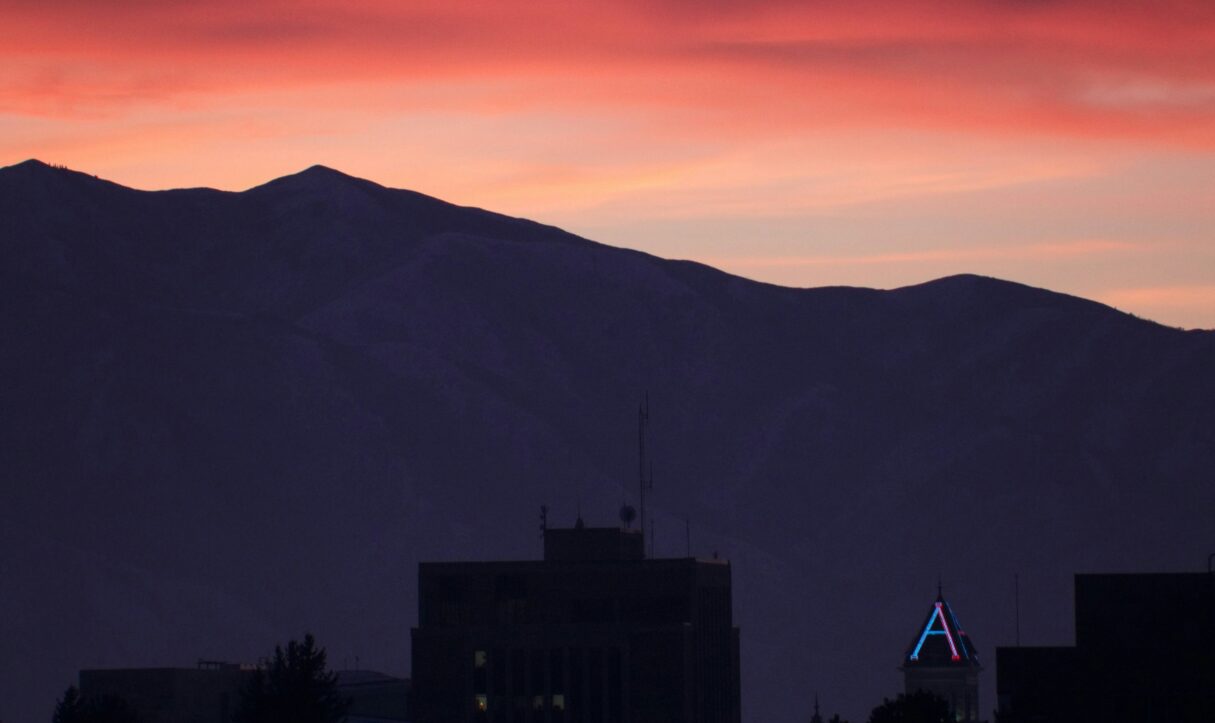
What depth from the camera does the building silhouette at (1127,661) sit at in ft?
510

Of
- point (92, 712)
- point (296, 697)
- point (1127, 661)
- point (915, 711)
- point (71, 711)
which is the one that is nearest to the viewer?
point (915, 711)

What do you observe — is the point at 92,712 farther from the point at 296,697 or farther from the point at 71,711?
the point at 296,697

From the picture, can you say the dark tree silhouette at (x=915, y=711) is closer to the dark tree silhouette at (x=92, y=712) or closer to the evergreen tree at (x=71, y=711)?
the evergreen tree at (x=71, y=711)

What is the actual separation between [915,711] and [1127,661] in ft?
43.6

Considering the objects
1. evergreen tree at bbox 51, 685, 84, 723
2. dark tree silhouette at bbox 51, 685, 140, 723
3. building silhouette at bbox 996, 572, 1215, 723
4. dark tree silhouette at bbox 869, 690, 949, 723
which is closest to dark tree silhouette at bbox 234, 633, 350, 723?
dark tree silhouette at bbox 51, 685, 140, 723

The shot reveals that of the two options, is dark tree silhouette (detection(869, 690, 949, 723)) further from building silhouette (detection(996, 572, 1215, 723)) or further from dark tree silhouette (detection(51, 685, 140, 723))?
dark tree silhouette (detection(51, 685, 140, 723))

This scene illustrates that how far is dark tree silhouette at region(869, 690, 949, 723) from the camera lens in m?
152

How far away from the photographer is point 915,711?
15325cm

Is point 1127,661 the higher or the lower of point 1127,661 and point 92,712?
the higher

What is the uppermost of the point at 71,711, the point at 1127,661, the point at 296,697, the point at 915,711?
the point at 1127,661

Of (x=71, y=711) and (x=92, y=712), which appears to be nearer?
(x=71, y=711)

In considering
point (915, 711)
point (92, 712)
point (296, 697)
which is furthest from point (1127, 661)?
point (92, 712)

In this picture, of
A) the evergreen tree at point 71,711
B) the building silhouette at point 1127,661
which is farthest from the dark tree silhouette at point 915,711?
the evergreen tree at point 71,711

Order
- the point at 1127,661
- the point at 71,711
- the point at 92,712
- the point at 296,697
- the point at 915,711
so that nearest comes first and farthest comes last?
the point at 915,711 < the point at 1127,661 < the point at 296,697 < the point at 71,711 < the point at 92,712
